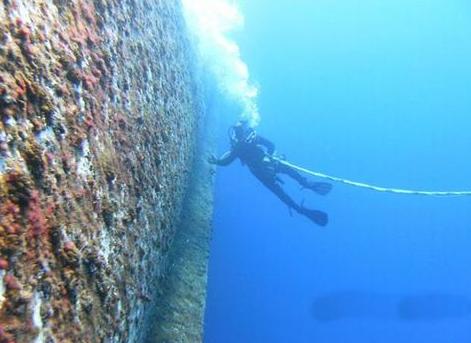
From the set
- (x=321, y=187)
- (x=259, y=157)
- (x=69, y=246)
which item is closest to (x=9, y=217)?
(x=69, y=246)

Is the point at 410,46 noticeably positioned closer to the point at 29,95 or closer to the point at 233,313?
the point at 233,313

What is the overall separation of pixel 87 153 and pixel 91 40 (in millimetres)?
431

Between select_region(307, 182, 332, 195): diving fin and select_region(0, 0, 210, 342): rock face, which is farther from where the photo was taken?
select_region(307, 182, 332, 195): diving fin

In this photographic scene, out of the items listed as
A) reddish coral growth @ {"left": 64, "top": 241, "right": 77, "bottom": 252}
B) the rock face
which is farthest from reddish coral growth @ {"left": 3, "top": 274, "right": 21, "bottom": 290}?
reddish coral growth @ {"left": 64, "top": 241, "right": 77, "bottom": 252}

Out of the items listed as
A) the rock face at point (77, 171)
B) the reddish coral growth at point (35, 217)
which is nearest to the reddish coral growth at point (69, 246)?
the rock face at point (77, 171)

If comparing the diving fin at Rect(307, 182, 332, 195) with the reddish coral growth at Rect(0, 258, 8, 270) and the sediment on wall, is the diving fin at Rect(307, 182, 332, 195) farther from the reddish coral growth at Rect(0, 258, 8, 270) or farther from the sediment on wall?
the reddish coral growth at Rect(0, 258, 8, 270)

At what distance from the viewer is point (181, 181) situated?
3.44 m

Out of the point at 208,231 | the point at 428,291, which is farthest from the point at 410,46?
the point at 208,231

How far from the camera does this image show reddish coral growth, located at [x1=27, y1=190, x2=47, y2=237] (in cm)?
101

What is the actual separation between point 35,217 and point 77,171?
30cm

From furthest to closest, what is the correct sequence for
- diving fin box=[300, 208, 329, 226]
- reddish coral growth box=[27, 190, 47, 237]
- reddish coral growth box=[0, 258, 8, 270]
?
diving fin box=[300, 208, 329, 226], reddish coral growth box=[27, 190, 47, 237], reddish coral growth box=[0, 258, 8, 270]

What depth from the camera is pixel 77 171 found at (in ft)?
4.32

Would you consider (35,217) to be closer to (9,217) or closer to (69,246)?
(9,217)

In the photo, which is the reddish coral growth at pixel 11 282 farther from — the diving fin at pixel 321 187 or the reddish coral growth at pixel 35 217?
the diving fin at pixel 321 187
